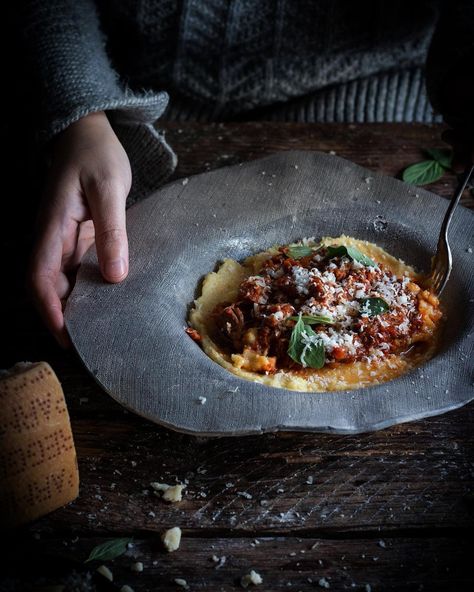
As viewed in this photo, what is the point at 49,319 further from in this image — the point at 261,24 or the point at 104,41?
the point at 261,24

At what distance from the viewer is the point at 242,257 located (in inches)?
68.2

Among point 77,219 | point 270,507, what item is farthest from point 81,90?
point 270,507

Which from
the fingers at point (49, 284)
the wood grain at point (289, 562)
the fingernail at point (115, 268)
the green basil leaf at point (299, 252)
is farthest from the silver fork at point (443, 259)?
the fingers at point (49, 284)

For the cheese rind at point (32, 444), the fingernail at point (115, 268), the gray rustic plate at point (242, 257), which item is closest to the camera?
the cheese rind at point (32, 444)

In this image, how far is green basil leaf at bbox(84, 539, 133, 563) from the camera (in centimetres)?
113

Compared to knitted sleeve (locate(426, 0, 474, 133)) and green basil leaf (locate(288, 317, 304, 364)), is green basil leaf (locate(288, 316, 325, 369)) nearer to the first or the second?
green basil leaf (locate(288, 317, 304, 364))

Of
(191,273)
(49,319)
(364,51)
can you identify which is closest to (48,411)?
(49,319)

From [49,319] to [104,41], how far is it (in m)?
1.16

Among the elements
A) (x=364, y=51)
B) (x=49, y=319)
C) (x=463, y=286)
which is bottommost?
(x=49, y=319)

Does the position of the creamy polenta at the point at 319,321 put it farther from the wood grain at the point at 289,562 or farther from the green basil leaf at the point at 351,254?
the wood grain at the point at 289,562

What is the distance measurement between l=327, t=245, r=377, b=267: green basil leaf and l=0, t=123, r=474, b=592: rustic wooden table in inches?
15.2

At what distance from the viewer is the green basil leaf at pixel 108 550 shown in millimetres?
1133

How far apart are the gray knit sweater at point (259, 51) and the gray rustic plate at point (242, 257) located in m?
0.37

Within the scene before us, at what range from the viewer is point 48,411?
1117 mm
